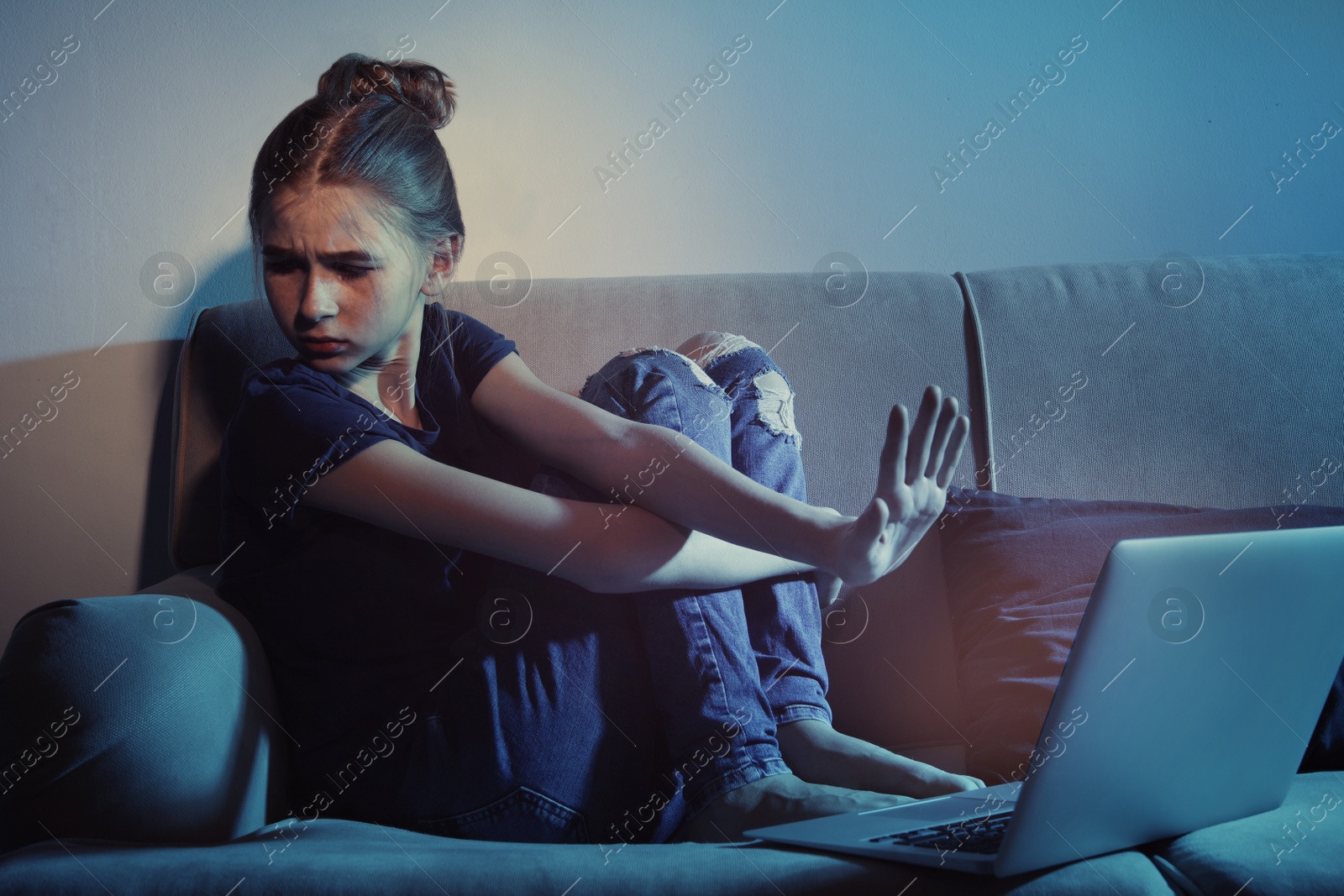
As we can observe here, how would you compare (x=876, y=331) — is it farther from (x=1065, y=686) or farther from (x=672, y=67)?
(x=1065, y=686)

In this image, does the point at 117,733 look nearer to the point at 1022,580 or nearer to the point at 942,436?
the point at 942,436

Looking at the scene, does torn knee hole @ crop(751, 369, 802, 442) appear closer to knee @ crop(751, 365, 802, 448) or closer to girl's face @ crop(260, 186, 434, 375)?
knee @ crop(751, 365, 802, 448)

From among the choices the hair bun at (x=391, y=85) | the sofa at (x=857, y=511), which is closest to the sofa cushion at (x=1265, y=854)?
the sofa at (x=857, y=511)

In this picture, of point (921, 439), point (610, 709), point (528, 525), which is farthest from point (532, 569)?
point (921, 439)

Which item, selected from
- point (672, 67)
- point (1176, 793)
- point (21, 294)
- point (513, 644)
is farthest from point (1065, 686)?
point (21, 294)

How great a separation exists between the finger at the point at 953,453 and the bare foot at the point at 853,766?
23 cm

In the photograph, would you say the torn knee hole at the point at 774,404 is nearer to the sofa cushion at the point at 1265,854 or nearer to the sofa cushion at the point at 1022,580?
the sofa cushion at the point at 1022,580

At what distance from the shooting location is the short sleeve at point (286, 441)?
0.83 m

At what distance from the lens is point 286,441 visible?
84 centimetres

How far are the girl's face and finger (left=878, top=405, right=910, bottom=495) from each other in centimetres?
56

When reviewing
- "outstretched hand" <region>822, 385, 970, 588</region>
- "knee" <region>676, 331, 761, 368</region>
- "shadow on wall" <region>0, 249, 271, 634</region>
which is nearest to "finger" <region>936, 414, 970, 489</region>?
"outstretched hand" <region>822, 385, 970, 588</region>

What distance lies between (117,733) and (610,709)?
1.22ft

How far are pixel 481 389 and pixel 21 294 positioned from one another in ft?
2.53

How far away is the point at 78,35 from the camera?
132 centimetres
